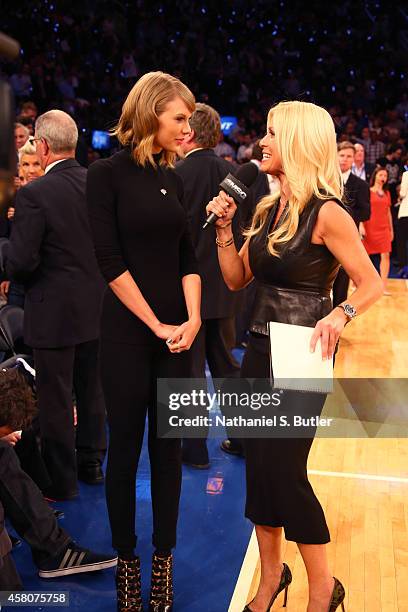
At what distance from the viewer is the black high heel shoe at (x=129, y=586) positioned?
8.55ft

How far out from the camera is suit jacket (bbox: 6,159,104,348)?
3230 millimetres

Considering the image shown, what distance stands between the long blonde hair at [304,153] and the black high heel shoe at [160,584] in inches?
46.7

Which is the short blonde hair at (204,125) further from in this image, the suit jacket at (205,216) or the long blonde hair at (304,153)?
the long blonde hair at (304,153)

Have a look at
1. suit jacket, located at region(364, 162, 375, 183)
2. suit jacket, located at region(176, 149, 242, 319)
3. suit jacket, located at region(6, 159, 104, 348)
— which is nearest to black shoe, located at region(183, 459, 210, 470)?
suit jacket, located at region(176, 149, 242, 319)

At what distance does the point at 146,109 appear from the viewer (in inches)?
96.0

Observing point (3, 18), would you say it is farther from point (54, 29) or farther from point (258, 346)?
point (258, 346)

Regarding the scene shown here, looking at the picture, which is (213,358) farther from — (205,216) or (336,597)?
(336,597)

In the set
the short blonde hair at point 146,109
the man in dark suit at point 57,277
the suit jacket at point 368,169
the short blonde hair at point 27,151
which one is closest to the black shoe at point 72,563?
the man in dark suit at point 57,277

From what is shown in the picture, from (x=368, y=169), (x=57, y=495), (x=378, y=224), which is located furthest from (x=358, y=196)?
(x=57, y=495)

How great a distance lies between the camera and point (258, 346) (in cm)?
244

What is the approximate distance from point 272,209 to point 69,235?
115 cm

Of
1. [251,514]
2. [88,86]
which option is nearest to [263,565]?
[251,514]

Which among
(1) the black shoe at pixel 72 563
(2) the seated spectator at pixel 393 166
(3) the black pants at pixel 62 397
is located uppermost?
(2) the seated spectator at pixel 393 166

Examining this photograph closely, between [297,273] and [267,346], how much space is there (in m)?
0.25
